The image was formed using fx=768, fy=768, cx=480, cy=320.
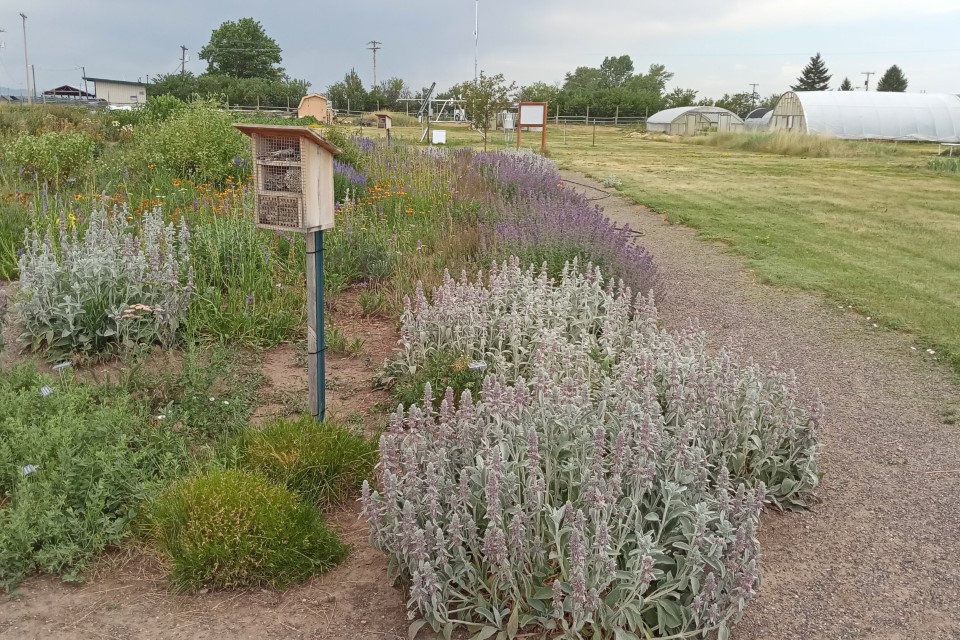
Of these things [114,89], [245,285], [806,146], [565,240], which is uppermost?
[114,89]

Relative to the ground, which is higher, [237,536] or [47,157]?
[47,157]

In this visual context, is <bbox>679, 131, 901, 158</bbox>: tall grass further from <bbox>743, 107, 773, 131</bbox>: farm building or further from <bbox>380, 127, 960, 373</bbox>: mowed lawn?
<bbox>743, 107, 773, 131</bbox>: farm building

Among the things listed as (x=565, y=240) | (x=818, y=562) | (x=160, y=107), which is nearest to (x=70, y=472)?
(x=818, y=562)

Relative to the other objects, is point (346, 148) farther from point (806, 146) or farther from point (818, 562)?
point (806, 146)

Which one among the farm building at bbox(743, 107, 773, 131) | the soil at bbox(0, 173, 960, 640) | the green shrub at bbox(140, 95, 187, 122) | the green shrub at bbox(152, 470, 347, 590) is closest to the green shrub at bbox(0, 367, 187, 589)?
the soil at bbox(0, 173, 960, 640)

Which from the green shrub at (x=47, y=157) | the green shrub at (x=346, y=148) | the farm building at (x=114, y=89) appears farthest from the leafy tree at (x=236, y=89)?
the green shrub at (x=47, y=157)

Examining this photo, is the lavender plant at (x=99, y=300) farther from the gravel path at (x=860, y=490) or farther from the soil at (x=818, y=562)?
the gravel path at (x=860, y=490)

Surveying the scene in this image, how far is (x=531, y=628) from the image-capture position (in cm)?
271

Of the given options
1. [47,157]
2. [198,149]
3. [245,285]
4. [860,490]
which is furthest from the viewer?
[198,149]

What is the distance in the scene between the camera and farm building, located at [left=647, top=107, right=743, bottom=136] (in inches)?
1766

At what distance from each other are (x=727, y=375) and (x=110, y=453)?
2.86 m

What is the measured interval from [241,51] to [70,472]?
81004 millimetres

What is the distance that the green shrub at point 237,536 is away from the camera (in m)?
2.88

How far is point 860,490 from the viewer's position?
3809 millimetres
